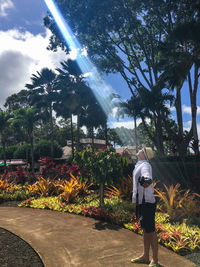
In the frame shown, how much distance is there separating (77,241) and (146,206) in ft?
6.29

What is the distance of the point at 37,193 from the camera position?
32.8ft

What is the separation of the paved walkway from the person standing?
0.35 metres

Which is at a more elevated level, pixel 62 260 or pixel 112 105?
pixel 112 105

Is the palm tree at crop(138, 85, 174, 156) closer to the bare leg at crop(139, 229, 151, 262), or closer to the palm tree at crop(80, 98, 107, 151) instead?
the palm tree at crop(80, 98, 107, 151)

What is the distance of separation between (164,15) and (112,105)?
612 inches

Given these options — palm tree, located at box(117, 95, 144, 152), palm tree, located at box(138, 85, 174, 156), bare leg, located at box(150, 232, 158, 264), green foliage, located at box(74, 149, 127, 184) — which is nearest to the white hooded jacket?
bare leg, located at box(150, 232, 158, 264)

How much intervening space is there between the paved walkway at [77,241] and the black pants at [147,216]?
709mm

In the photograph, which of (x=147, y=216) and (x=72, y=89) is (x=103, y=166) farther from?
(x=72, y=89)

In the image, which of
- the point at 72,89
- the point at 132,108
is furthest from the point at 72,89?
the point at 132,108

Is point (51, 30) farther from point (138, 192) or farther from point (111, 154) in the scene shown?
point (138, 192)

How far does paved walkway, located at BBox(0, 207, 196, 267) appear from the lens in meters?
4.05

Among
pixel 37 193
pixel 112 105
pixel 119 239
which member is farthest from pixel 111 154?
pixel 112 105

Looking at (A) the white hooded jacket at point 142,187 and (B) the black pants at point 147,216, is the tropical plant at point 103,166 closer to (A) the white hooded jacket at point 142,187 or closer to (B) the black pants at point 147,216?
(A) the white hooded jacket at point 142,187

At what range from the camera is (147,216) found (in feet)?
12.5
